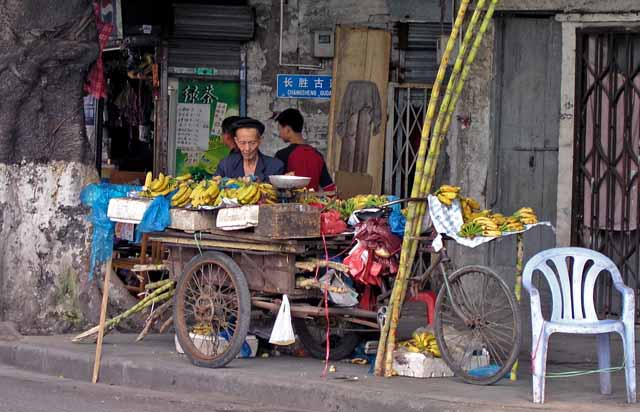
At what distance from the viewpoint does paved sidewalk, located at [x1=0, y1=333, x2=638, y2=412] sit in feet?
22.4

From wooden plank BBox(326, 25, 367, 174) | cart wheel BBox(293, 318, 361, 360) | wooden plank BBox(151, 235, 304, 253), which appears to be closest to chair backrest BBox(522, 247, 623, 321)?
wooden plank BBox(151, 235, 304, 253)

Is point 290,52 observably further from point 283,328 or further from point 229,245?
point 283,328

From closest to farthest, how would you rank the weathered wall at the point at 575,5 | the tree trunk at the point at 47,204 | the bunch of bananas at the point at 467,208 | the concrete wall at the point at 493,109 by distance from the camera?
the bunch of bananas at the point at 467,208 < the tree trunk at the point at 47,204 < the weathered wall at the point at 575,5 < the concrete wall at the point at 493,109

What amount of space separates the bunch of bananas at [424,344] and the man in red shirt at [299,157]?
2126 millimetres

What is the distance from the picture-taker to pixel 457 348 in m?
7.52

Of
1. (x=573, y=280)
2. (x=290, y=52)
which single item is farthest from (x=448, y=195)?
(x=290, y=52)

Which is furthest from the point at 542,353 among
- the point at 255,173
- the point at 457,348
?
the point at 255,173

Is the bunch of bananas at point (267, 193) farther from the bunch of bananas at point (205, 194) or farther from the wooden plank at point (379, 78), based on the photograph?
the wooden plank at point (379, 78)

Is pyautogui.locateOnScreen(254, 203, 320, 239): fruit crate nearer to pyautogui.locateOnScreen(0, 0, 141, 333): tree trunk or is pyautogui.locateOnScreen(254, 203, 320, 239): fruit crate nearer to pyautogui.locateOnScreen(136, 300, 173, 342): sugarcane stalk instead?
pyautogui.locateOnScreen(136, 300, 173, 342): sugarcane stalk

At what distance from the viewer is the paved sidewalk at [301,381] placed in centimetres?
682

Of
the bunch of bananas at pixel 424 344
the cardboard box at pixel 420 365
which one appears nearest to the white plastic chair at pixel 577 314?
the cardboard box at pixel 420 365

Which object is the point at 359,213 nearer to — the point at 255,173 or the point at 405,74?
the point at 255,173

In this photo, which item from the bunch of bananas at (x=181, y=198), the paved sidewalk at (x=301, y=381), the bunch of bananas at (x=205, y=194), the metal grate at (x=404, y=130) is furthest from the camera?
the metal grate at (x=404, y=130)

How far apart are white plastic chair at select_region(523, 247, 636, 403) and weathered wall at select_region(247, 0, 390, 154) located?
556 centimetres
